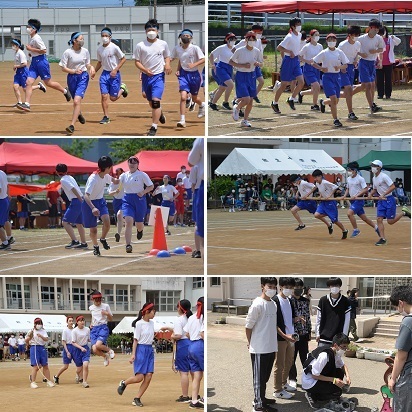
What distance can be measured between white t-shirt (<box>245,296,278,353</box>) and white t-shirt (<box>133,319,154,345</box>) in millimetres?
1829

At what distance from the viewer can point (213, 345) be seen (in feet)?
39.6

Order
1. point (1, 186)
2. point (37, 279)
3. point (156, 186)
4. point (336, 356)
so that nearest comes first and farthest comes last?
point (336, 356) < point (37, 279) < point (1, 186) < point (156, 186)

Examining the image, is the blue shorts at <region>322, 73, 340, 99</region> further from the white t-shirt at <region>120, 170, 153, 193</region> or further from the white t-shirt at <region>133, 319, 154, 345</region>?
the white t-shirt at <region>133, 319, 154, 345</region>

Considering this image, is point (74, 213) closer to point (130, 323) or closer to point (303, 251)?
point (130, 323)

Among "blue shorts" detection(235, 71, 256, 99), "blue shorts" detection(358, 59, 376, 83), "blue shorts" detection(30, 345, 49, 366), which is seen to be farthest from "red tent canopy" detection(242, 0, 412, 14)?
"blue shorts" detection(30, 345, 49, 366)

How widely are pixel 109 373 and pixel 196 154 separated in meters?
6.65

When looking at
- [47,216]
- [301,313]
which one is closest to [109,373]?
[47,216]

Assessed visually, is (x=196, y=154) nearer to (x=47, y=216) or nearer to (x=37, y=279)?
(x=37, y=279)

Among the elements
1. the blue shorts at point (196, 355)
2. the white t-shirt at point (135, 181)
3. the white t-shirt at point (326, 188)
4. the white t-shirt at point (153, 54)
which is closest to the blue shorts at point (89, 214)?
the white t-shirt at point (135, 181)

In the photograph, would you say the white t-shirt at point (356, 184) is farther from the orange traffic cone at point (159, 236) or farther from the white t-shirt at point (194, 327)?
the white t-shirt at point (194, 327)

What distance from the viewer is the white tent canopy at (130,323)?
12.2m

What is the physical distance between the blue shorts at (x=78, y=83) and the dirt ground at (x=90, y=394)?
4.13m

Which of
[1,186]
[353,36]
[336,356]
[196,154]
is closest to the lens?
[336,356]

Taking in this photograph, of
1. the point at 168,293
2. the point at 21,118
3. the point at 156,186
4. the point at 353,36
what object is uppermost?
the point at 353,36
